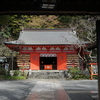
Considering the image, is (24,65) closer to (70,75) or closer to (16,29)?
(70,75)

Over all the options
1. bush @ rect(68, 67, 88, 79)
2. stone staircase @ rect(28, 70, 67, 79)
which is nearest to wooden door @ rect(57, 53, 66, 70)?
stone staircase @ rect(28, 70, 67, 79)

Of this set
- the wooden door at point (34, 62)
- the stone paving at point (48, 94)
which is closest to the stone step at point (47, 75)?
the wooden door at point (34, 62)

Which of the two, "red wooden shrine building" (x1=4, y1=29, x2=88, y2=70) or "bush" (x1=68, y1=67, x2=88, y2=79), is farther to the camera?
"red wooden shrine building" (x1=4, y1=29, x2=88, y2=70)

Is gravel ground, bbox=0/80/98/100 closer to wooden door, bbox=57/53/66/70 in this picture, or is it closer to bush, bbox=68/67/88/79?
bush, bbox=68/67/88/79

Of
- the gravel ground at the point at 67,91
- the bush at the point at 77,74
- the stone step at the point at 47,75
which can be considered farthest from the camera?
the stone step at the point at 47,75

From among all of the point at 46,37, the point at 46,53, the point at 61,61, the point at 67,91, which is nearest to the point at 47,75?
the point at 61,61

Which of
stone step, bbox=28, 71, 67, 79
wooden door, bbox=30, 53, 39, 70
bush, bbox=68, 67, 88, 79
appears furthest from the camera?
wooden door, bbox=30, 53, 39, 70

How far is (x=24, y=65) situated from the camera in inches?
751

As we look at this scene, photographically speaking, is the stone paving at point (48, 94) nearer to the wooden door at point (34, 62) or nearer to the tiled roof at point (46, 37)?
the wooden door at point (34, 62)

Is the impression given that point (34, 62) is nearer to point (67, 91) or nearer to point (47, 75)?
point (47, 75)
